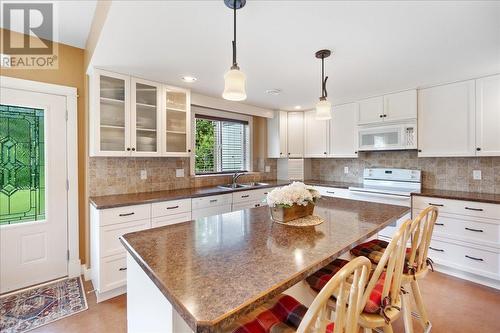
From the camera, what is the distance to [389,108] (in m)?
3.20

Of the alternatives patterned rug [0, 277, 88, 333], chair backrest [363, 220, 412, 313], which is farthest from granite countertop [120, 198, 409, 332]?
patterned rug [0, 277, 88, 333]

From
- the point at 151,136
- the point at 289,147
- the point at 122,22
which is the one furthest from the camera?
the point at 289,147

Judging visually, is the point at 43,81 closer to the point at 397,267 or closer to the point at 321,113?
the point at 321,113

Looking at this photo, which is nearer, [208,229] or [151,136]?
[208,229]

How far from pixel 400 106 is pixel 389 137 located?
0.42 metres

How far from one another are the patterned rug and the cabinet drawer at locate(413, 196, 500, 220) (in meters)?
3.71

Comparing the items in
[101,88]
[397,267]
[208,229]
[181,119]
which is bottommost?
[397,267]

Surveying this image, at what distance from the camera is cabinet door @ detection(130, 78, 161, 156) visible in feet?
8.39

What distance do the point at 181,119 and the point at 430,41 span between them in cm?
258

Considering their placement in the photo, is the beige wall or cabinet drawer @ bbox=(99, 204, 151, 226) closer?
cabinet drawer @ bbox=(99, 204, 151, 226)

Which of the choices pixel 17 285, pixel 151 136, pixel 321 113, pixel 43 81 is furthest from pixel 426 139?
pixel 17 285

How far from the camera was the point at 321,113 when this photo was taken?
1944 mm

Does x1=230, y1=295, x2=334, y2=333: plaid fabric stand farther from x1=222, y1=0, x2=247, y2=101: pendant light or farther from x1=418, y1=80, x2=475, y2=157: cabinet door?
x1=418, y1=80, x2=475, y2=157: cabinet door

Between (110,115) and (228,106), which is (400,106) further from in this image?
(110,115)
